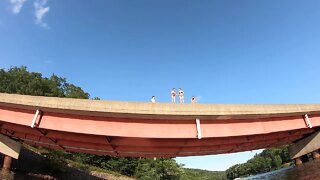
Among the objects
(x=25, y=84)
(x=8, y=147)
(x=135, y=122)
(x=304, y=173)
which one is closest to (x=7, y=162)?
(x=8, y=147)

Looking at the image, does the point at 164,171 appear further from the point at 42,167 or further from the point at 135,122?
the point at 135,122

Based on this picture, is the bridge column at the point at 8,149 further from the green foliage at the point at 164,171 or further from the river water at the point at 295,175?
the green foliage at the point at 164,171

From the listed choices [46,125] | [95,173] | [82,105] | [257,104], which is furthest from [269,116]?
[95,173]

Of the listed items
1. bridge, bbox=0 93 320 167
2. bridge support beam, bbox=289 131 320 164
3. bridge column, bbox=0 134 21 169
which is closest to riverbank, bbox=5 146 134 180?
bridge column, bbox=0 134 21 169

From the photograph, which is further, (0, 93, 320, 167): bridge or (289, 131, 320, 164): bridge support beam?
(289, 131, 320, 164): bridge support beam

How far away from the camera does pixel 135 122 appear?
1489 cm

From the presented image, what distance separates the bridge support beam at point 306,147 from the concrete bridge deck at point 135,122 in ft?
22.5

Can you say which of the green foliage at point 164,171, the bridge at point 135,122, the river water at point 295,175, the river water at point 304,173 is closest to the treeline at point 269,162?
the green foliage at point 164,171

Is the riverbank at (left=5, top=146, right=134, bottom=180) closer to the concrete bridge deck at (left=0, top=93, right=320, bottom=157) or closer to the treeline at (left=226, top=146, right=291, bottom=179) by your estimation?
the concrete bridge deck at (left=0, top=93, right=320, bottom=157)

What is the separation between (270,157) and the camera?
149000 mm

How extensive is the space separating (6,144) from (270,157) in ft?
507

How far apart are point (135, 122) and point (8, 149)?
11.4 meters

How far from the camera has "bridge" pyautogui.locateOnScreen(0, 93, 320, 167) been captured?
14531 mm

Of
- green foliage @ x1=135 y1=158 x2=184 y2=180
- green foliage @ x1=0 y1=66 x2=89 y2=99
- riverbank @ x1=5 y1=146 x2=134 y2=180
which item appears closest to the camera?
riverbank @ x1=5 y1=146 x2=134 y2=180
